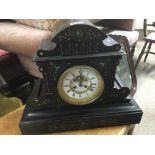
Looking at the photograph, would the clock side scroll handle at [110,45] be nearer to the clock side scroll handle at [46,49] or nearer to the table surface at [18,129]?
the clock side scroll handle at [46,49]

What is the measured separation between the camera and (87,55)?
650mm

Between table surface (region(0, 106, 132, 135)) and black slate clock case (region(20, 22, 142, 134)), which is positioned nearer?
black slate clock case (region(20, 22, 142, 134))

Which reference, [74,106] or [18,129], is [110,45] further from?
[18,129]

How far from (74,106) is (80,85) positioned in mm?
82

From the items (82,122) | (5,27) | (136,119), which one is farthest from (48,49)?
(5,27)

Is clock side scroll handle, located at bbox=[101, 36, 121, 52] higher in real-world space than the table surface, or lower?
higher

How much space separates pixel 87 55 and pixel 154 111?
1069 mm

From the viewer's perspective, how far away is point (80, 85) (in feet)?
2.31

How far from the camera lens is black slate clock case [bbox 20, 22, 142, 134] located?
2.07 ft

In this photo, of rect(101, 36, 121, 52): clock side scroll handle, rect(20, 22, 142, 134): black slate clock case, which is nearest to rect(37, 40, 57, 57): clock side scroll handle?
rect(20, 22, 142, 134): black slate clock case

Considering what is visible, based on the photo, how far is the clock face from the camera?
68 cm

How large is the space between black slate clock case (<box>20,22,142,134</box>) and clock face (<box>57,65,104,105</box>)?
2 cm

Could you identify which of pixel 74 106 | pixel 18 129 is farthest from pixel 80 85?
pixel 18 129

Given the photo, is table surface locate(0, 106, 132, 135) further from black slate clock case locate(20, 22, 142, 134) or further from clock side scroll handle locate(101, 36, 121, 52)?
clock side scroll handle locate(101, 36, 121, 52)
